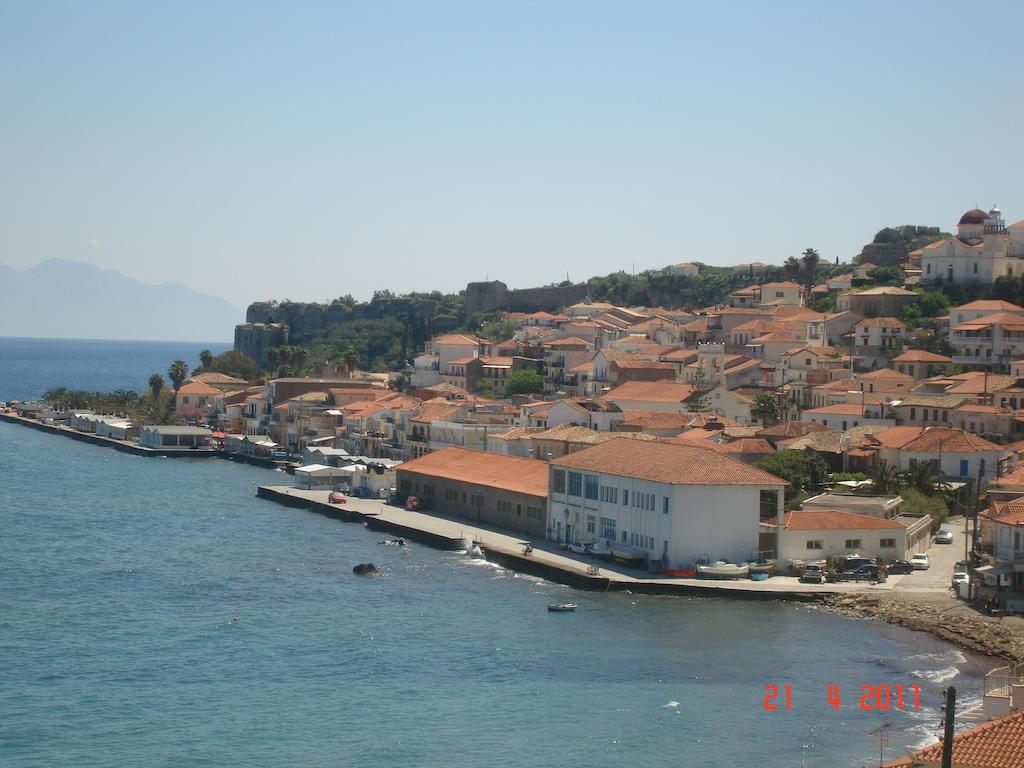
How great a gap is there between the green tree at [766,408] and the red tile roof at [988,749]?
2030 inches

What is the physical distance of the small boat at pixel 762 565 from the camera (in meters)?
46.3

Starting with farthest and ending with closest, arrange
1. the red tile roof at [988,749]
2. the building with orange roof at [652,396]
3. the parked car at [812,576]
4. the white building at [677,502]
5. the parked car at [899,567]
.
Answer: the building with orange roof at [652,396]
the white building at [677,502]
the parked car at [899,567]
the parked car at [812,576]
the red tile roof at [988,749]

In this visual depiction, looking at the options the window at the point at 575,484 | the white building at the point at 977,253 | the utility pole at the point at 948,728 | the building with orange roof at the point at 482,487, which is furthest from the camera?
the white building at the point at 977,253

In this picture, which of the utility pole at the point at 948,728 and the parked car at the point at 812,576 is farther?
the parked car at the point at 812,576

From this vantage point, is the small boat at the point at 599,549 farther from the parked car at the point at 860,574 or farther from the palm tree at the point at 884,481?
→ the palm tree at the point at 884,481

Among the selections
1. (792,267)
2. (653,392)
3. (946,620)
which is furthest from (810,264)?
(946,620)

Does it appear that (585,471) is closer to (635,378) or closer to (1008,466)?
(1008,466)

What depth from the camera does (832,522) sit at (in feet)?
158

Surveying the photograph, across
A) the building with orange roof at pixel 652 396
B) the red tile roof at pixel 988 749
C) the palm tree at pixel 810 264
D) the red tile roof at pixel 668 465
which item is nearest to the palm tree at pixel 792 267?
the palm tree at pixel 810 264

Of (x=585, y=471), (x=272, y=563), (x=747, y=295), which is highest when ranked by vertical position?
→ (x=747, y=295)

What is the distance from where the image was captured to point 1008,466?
2251 inches

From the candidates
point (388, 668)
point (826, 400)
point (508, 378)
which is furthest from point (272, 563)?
point (508, 378)

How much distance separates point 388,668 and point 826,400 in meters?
44.2

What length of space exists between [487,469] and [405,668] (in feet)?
92.8
